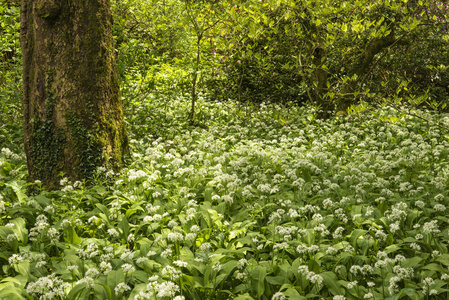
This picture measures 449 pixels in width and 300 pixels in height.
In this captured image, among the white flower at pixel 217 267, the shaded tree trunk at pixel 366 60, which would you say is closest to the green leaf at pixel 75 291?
the white flower at pixel 217 267

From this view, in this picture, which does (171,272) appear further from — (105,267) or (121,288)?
(105,267)

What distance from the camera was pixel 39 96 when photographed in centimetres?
460

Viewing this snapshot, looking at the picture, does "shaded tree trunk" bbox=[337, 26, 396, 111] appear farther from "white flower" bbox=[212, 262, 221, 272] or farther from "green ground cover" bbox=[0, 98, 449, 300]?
"white flower" bbox=[212, 262, 221, 272]

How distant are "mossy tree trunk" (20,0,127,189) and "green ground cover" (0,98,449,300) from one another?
0.31 metres

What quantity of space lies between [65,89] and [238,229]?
2.58 m

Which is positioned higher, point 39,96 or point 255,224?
point 39,96

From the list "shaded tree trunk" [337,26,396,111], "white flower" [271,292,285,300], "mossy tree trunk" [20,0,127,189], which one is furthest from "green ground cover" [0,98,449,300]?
"shaded tree trunk" [337,26,396,111]

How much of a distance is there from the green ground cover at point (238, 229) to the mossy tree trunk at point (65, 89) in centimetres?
31

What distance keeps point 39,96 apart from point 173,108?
12.5ft

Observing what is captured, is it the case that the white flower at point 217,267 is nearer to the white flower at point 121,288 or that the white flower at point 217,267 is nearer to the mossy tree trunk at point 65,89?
→ the white flower at point 121,288

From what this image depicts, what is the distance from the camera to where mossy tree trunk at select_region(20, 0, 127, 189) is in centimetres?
449

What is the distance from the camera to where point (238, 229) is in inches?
148

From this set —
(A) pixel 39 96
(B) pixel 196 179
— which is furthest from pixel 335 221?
(A) pixel 39 96

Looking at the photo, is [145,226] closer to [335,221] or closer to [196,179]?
[196,179]
